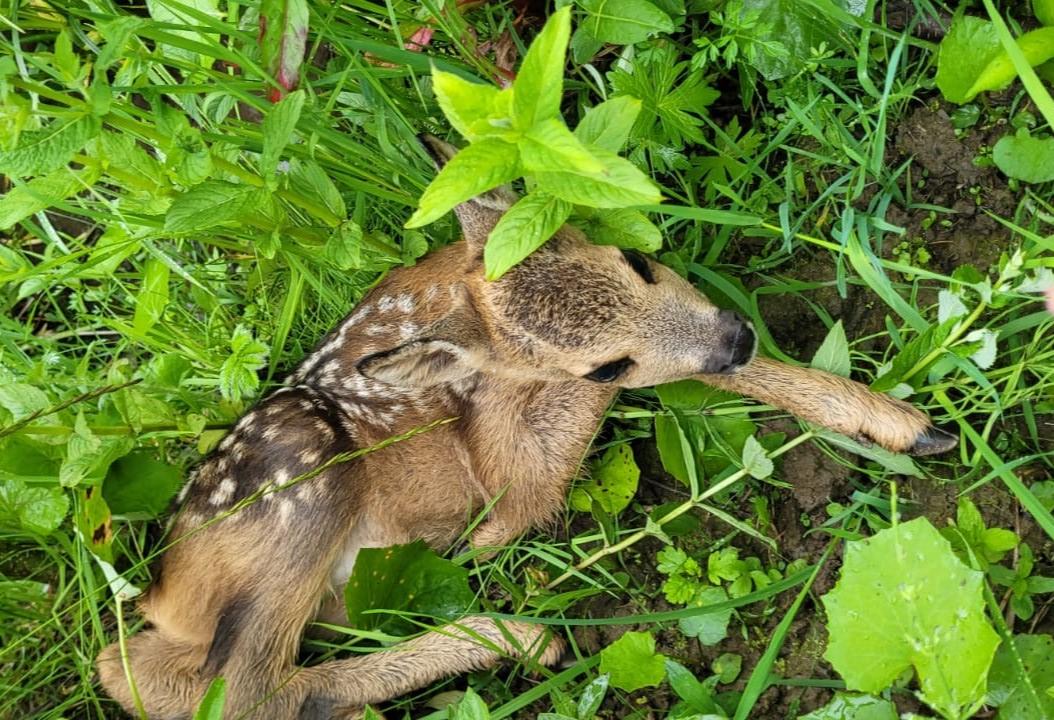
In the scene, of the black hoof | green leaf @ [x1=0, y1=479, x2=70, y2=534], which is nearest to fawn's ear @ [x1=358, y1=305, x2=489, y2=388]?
green leaf @ [x1=0, y1=479, x2=70, y2=534]

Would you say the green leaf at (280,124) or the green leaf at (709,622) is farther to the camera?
the green leaf at (709,622)

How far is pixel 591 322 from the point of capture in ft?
9.29

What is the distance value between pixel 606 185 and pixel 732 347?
95 centimetres

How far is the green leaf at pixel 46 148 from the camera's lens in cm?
207

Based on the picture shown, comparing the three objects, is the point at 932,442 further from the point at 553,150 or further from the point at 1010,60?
the point at 553,150

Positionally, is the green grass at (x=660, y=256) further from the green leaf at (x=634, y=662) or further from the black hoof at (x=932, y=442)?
the green leaf at (x=634, y=662)

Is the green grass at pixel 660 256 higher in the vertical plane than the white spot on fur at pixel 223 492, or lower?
higher

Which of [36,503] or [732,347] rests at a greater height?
[732,347]

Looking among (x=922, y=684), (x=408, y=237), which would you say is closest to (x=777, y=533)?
(x=922, y=684)

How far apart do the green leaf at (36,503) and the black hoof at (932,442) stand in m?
2.72

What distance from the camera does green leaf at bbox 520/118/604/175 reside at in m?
1.90

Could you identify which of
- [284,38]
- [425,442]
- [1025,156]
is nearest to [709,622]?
[425,442]

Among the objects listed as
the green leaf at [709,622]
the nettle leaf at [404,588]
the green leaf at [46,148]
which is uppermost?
the green leaf at [46,148]

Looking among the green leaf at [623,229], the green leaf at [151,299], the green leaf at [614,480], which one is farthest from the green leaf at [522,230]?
the green leaf at [151,299]
